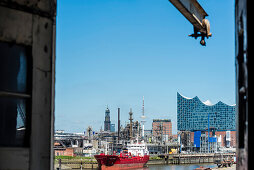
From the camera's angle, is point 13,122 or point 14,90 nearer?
point 14,90

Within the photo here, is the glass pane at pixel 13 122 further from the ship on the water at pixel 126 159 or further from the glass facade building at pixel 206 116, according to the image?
the glass facade building at pixel 206 116

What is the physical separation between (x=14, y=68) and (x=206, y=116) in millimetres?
187244

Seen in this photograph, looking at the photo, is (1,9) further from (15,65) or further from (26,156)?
(26,156)

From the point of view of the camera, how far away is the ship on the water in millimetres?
67000

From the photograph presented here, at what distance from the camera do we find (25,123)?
386 cm

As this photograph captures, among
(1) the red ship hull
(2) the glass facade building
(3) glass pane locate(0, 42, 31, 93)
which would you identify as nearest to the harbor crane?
(3) glass pane locate(0, 42, 31, 93)

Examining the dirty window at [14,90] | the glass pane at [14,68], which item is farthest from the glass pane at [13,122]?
the glass pane at [14,68]

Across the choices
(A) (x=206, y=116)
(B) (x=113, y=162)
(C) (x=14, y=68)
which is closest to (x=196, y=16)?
(C) (x=14, y=68)

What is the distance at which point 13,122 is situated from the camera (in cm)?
392

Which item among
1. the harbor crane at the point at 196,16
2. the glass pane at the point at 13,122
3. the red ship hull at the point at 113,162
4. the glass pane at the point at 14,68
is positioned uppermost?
the harbor crane at the point at 196,16

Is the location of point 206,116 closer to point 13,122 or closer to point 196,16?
point 196,16

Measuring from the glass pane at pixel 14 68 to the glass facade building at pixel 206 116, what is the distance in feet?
586

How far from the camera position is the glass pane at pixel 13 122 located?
3697 millimetres

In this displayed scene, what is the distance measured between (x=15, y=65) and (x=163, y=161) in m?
97.5
